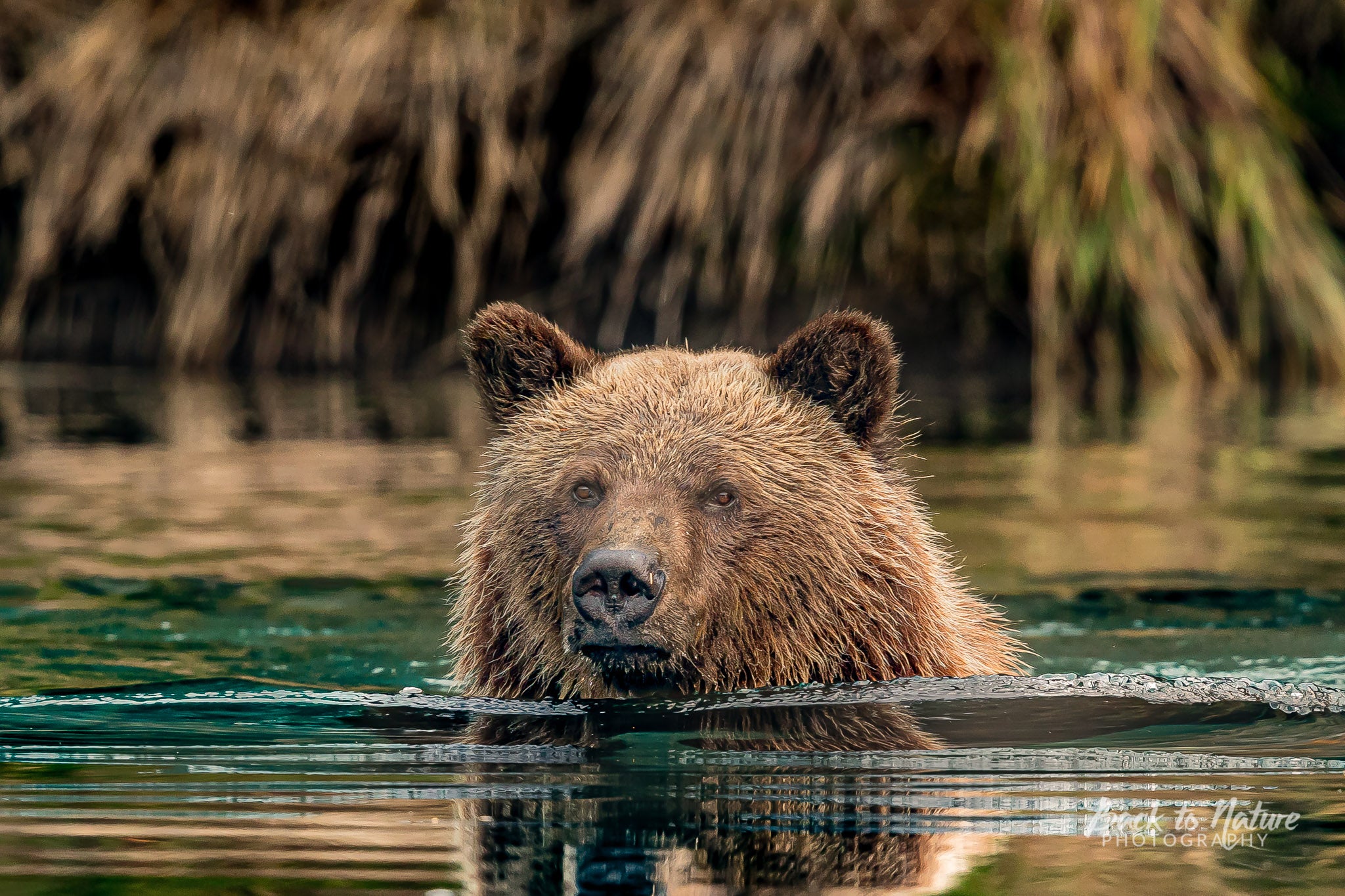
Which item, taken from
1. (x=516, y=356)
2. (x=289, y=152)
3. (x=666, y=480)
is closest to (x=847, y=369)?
(x=666, y=480)

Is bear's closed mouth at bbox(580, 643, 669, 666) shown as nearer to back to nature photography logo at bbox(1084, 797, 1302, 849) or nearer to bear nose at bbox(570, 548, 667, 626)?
bear nose at bbox(570, 548, 667, 626)

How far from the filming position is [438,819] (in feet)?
10.0

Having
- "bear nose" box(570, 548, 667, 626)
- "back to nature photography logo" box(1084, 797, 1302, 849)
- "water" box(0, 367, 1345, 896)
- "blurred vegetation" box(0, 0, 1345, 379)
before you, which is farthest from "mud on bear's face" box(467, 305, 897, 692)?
"blurred vegetation" box(0, 0, 1345, 379)

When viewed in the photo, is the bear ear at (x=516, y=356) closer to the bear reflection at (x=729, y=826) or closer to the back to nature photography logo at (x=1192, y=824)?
the bear reflection at (x=729, y=826)

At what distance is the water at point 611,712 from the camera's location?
2791 millimetres

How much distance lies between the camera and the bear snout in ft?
12.5

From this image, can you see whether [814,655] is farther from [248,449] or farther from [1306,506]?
[248,449]

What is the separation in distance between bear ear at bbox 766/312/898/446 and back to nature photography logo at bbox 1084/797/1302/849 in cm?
168

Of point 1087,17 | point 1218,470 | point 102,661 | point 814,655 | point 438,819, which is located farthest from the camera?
point 1087,17

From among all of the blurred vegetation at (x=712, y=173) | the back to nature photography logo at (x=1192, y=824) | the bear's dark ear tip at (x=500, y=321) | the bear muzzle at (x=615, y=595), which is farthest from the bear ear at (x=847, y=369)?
the blurred vegetation at (x=712, y=173)

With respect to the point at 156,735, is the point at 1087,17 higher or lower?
higher

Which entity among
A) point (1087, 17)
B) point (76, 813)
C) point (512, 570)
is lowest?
point (76, 813)

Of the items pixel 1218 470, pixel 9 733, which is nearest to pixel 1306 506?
pixel 1218 470

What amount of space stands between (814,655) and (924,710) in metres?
0.39
